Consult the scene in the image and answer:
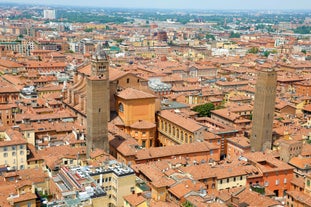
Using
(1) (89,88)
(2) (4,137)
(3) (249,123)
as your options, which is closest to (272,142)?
(3) (249,123)

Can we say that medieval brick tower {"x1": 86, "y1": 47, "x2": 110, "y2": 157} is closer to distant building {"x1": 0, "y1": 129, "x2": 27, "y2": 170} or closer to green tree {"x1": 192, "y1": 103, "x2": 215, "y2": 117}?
distant building {"x1": 0, "y1": 129, "x2": 27, "y2": 170}

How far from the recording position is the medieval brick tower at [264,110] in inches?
2098

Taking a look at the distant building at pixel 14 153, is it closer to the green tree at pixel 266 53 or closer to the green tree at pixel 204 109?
the green tree at pixel 204 109

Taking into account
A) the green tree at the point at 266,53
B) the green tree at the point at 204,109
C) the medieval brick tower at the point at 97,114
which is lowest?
the green tree at the point at 204,109

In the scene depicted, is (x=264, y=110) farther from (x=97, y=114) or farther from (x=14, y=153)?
(x=14, y=153)

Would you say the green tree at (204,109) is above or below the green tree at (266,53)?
below

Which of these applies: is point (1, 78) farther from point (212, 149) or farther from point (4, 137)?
point (212, 149)

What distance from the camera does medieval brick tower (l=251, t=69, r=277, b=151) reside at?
53.3 m

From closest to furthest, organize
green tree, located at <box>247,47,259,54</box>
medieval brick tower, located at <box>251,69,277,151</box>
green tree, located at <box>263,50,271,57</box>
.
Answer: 1. medieval brick tower, located at <box>251,69,277,151</box>
2. green tree, located at <box>263,50,271,57</box>
3. green tree, located at <box>247,47,259,54</box>

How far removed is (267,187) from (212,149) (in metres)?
8.72

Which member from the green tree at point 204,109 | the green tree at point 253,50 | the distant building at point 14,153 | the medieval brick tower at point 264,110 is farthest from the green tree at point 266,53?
the distant building at point 14,153

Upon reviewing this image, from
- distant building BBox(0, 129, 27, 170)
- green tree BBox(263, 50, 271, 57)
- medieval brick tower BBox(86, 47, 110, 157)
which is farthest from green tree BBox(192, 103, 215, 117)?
green tree BBox(263, 50, 271, 57)

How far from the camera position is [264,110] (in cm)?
5359

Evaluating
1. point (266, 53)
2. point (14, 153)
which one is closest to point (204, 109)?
point (14, 153)
